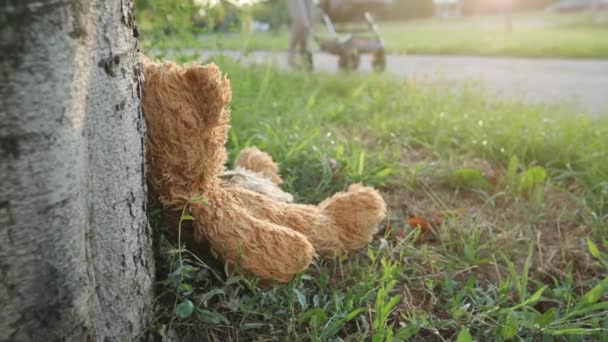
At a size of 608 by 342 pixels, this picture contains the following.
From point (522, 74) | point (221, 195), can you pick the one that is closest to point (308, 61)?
point (522, 74)

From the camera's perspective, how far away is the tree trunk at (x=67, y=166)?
26.6 inches

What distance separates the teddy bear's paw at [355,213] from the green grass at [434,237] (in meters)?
0.06

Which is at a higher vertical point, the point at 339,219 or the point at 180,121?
the point at 180,121

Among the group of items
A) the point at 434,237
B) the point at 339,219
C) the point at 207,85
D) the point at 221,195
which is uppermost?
the point at 207,85

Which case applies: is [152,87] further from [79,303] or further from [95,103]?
[79,303]

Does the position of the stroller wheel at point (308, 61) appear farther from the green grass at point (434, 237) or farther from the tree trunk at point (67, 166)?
the tree trunk at point (67, 166)

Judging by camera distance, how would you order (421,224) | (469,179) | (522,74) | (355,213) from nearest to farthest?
(355,213)
(421,224)
(469,179)
(522,74)

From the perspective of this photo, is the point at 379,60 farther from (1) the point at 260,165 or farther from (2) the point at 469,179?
(1) the point at 260,165

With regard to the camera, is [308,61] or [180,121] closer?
[180,121]

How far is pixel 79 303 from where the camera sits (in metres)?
0.80

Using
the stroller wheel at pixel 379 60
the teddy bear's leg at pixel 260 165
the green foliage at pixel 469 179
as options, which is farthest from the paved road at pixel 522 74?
the teddy bear's leg at pixel 260 165

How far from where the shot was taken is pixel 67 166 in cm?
74

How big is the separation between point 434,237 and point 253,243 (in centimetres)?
76

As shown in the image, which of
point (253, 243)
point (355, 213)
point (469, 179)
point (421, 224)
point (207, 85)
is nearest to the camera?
point (207, 85)
